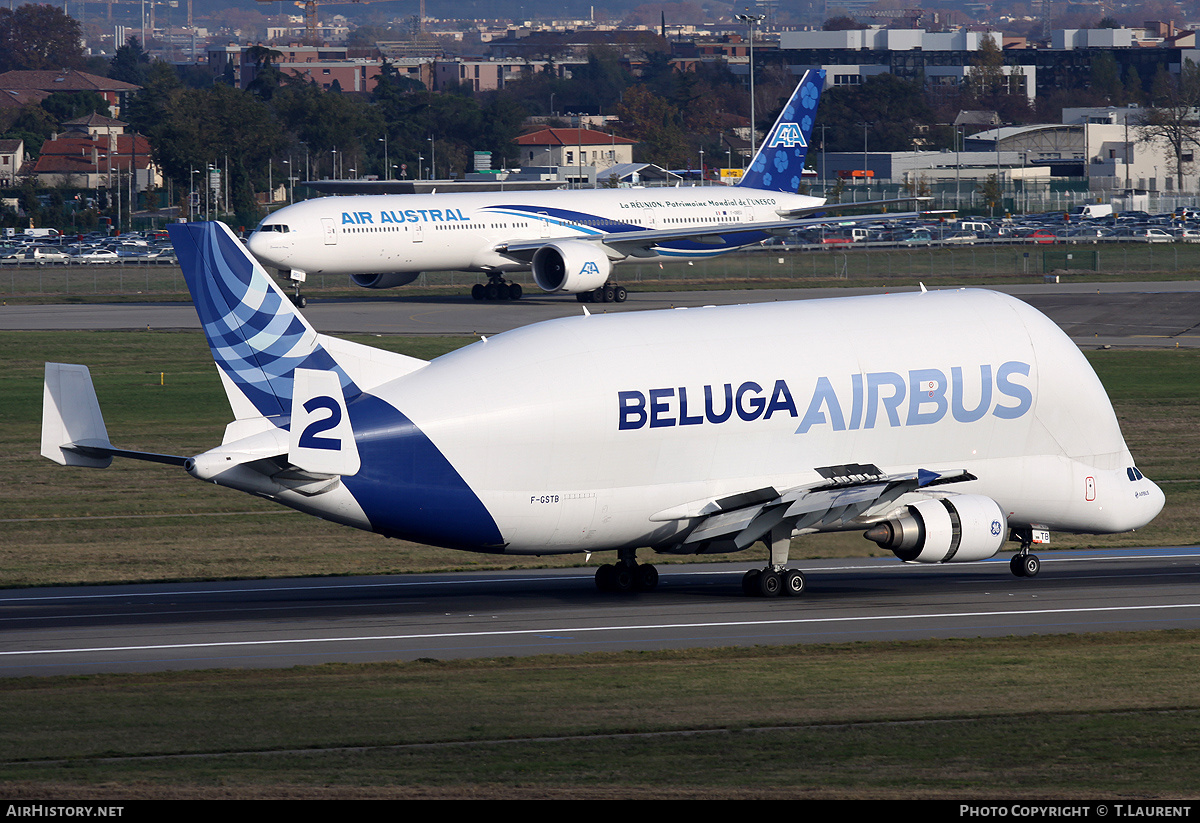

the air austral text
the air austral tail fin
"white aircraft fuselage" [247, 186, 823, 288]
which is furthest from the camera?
the air austral tail fin

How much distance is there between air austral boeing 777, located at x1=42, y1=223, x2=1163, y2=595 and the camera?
28.1m

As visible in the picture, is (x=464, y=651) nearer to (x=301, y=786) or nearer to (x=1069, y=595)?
(x=301, y=786)

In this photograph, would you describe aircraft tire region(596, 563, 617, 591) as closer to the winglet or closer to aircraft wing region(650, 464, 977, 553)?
aircraft wing region(650, 464, 977, 553)

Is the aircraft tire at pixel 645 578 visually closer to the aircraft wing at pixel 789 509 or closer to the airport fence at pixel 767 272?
the aircraft wing at pixel 789 509

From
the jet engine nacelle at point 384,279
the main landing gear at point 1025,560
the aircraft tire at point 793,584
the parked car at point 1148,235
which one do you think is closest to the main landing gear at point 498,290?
the jet engine nacelle at point 384,279

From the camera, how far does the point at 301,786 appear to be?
1716cm

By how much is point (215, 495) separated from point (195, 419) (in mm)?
12797

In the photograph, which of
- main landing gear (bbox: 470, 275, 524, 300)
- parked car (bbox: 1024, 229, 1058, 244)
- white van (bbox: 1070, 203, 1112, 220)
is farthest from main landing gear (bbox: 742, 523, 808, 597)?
white van (bbox: 1070, 203, 1112, 220)

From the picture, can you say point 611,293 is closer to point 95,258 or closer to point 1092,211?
point 95,258

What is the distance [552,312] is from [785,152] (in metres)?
26.3

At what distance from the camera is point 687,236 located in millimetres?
91812

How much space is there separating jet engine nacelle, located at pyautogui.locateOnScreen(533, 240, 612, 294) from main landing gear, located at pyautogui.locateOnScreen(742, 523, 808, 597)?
5611cm

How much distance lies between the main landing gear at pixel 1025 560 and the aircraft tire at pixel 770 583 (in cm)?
607
